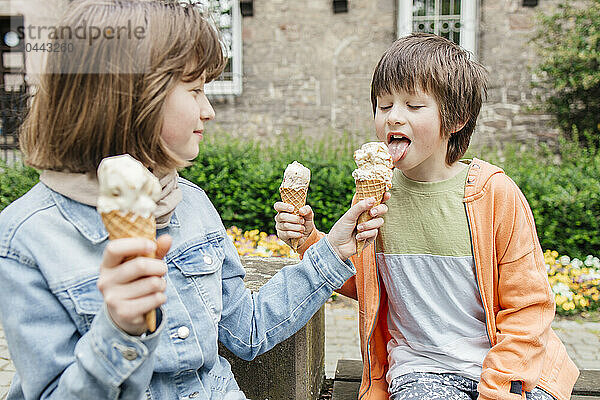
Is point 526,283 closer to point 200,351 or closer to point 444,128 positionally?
point 444,128

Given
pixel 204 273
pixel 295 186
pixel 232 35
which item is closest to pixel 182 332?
pixel 204 273

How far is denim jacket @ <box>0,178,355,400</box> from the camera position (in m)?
1.14

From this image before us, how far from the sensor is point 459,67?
6.29 ft

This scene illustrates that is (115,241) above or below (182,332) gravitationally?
above

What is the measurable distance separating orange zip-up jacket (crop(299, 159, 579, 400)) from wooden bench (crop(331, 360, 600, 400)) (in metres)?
0.47

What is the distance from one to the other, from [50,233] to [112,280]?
37 centimetres

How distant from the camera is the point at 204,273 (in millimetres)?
1576

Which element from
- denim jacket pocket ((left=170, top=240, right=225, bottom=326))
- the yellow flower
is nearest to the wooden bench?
denim jacket pocket ((left=170, top=240, right=225, bottom=326))

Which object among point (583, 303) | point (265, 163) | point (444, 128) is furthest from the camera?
point (265, 163)

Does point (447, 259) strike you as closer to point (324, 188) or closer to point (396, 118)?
point (396, 118)

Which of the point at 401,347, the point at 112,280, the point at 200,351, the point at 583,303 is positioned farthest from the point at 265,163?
the point at 112,280

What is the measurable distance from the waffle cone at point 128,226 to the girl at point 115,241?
0.03 meters

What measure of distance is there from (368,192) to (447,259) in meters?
0.41

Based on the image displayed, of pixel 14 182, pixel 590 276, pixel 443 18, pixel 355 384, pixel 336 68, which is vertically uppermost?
pixel 443 18
